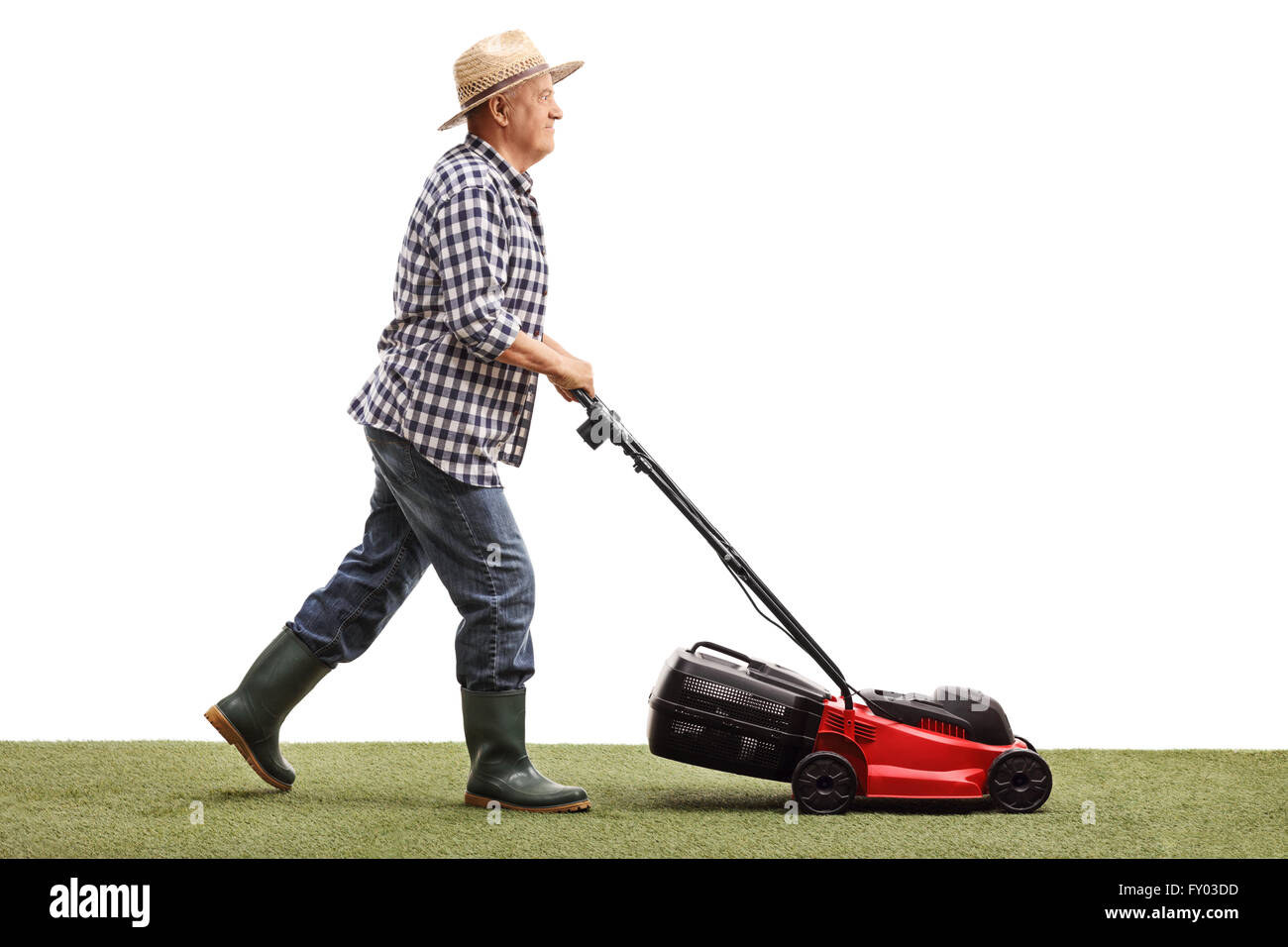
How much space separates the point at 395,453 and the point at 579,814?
90 centimetres

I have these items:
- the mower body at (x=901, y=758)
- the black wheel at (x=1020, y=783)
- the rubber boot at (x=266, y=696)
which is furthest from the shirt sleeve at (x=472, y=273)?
the black wheel at (x=1020, y=783)

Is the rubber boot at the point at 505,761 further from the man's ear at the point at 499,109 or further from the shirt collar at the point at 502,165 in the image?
the man's ear at the point at 499,109

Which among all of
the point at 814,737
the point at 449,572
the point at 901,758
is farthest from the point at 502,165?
the point at 901,758

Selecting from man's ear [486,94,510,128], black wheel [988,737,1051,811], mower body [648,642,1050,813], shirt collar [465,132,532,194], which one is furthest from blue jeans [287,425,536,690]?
black wheel [988,737,1051,811]

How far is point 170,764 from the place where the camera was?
13.9ft

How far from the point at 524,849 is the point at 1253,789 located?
191 cm

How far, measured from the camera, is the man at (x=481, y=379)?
344 centimetres

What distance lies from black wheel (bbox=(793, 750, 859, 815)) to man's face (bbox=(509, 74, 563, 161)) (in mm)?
1497

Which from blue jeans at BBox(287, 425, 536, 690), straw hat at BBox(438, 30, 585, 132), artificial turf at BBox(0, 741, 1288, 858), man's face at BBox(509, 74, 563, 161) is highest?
straw hat at BBox(438, 30, 585, 132)

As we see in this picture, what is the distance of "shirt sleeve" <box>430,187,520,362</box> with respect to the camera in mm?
3393

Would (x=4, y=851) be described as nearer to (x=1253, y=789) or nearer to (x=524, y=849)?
(x=524, y=849)

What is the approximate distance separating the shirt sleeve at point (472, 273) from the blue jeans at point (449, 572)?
314 millimetres

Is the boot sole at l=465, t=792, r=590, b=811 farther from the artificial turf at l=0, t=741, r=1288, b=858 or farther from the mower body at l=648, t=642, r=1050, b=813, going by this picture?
the mower body at l=648, t=642, r=1050, b=813

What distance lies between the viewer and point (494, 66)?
3.53 m
